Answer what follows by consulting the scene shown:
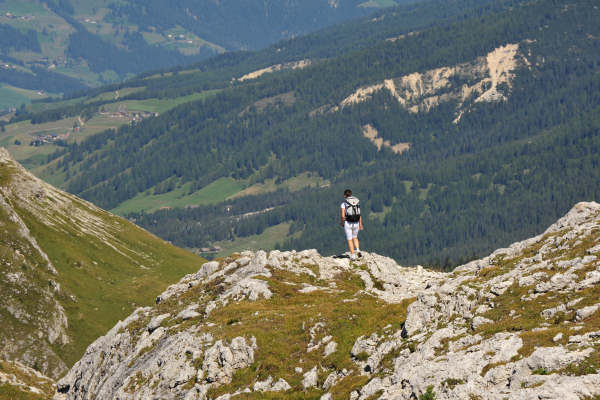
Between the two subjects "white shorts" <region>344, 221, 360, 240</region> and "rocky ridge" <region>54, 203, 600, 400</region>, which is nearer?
"rocky ridge" <region>54, 203, 600, 400</region>

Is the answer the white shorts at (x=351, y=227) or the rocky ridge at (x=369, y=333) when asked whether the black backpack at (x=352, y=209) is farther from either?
the rocky ridge at (x=369, y=333)

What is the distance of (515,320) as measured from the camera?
184 ft

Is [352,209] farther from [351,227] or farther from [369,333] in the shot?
[369,333]

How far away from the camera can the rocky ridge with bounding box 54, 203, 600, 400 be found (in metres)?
49.7

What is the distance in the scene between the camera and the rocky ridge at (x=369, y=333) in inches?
1957

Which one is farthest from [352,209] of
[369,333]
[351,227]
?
[369,333]

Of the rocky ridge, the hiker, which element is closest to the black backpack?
the hiker

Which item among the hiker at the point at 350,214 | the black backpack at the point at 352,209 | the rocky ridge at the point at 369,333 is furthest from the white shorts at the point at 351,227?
the rocky ridge at the point at 369,333

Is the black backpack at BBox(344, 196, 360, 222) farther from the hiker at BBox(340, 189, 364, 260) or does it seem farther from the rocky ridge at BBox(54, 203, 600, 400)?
the rocky ridge at BBox(54, 203, 600, 400)

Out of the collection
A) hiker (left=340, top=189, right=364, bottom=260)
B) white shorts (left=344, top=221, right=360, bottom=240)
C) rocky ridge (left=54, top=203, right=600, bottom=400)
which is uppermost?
hiker (left=340, top=189, right=364, bottom=260)

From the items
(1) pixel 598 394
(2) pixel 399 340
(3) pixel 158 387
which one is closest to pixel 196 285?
(3) pixel 158 387

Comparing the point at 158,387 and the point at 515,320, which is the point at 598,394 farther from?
the point at 158,387

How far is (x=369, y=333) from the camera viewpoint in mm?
66250

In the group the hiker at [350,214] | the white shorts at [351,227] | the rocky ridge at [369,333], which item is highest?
the hiker at [350,214]
